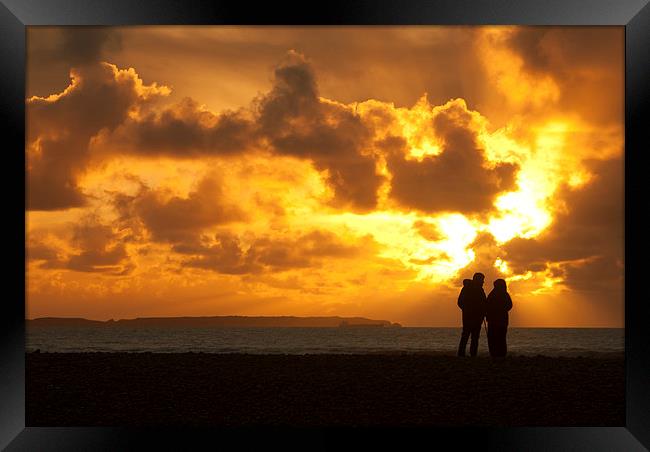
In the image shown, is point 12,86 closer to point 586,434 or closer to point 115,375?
point 115,375

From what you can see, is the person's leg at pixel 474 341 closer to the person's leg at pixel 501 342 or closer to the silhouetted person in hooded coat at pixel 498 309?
the silhouetted person in hooded coat at pixel 498 309

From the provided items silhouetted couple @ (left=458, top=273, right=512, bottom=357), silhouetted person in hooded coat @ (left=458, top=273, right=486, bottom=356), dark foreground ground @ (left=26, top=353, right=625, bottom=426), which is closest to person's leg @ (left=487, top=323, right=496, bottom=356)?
silhouetted couple @ (left=458, top=273, right=512, bottom=357)

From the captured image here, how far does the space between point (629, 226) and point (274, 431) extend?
12.5 feet

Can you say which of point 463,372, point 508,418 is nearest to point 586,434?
point 508,418

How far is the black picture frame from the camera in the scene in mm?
7359

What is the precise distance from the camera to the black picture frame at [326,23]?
24.1ft

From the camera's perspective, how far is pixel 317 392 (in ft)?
33.6

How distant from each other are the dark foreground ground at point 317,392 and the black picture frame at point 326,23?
125cm

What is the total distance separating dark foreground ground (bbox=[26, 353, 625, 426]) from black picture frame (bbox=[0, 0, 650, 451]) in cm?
125

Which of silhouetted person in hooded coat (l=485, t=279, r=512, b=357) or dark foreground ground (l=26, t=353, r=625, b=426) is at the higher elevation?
silhouetted person in hooded coat (l=485, t=279, r=512, b=357)

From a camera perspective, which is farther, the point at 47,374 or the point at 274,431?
the point at 47,374

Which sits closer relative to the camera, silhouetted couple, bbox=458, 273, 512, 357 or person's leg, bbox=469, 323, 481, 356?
silhouetted couple, bbox=458, 273, 512, 357

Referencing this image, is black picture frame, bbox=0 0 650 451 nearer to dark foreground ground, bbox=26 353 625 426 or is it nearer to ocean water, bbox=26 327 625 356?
dark foreground ground, bbox=26 353 625 426

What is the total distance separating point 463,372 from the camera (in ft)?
38.5
